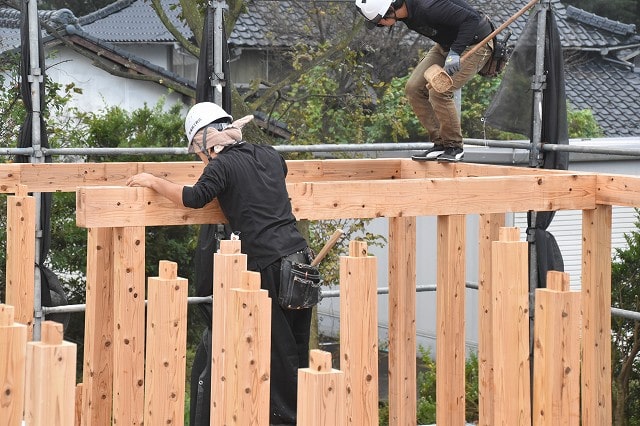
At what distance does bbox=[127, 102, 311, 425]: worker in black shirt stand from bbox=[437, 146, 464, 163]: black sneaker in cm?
143

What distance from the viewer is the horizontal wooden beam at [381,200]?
4770 mm

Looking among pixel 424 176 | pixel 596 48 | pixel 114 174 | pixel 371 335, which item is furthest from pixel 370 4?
pixel 596 48

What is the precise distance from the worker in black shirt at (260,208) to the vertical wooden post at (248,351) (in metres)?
1.09

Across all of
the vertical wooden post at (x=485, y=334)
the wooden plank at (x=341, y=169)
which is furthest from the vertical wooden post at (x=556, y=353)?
the wooden plank at (x=341, y=169)

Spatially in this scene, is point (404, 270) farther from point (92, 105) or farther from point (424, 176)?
point (92, 105)

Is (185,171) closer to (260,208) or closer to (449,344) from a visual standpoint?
(260,208)

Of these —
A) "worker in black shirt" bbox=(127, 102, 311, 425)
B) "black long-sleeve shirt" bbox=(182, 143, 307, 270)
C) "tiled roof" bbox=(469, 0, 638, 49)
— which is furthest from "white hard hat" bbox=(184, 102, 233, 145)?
"tiled roof" bbox=(469, 0, 638, 49)

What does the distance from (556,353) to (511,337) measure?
0.23 metres

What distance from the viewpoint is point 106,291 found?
5406 mm

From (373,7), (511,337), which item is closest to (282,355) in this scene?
(511,337)

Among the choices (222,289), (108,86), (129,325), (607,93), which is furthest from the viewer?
(607,93)

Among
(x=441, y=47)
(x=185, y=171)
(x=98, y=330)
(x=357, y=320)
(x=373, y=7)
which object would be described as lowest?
(x=98, y=330)

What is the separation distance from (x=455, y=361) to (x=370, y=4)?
1852 millimetres

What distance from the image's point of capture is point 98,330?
17.7ft
